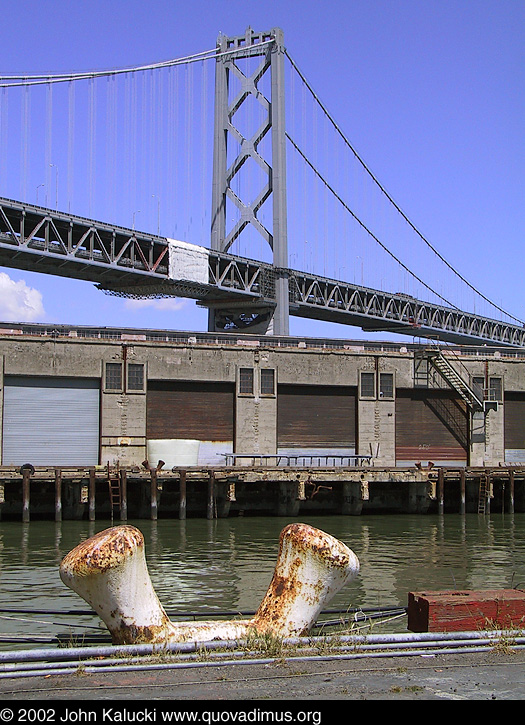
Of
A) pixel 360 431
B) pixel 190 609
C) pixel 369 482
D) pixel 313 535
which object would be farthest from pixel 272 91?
pixel 313 535

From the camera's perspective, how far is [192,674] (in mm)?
7930

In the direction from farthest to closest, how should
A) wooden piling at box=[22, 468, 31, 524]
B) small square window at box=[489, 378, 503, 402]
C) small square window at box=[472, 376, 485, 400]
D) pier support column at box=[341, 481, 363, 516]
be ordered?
small square window at box=[489, 378, 503, 402]
small square window at box=[472, 376, 485, 400]
pier support column at box=[341, 481, 363, 516]
wooden piling at box=[22, 468, 31, 524]

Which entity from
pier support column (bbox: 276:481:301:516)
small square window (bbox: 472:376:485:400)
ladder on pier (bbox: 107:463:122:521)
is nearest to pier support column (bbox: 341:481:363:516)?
pier support column (bbox: 276:481:301:516)

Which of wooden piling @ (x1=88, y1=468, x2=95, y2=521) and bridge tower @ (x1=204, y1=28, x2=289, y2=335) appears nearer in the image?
wooden piling @ (x1=88, y1=468, x2=95, y2=521)

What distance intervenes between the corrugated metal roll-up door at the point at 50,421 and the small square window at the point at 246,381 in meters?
7.38

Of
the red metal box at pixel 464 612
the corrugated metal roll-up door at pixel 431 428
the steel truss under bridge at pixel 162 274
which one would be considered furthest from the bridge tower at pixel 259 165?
the red metal box at pixel 464 612

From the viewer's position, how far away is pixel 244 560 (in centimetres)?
2467

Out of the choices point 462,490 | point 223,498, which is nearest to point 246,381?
point 223,498

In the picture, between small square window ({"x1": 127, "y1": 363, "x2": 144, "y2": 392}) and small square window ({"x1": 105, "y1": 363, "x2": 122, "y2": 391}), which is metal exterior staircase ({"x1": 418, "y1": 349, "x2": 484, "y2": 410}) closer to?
small square window ({"x1": 127, "y1": 363, "x2": 144, "y2": 392})

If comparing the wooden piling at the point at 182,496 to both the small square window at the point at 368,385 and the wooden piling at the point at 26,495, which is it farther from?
the small square window at the point at 368,385

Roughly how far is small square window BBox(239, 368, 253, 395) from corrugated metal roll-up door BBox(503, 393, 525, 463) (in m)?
15.4

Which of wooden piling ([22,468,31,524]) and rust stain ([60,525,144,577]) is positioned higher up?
rust stain ([60,525,144,577])

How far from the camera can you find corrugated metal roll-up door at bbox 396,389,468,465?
156 feet

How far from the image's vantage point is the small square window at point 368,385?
46656mm
